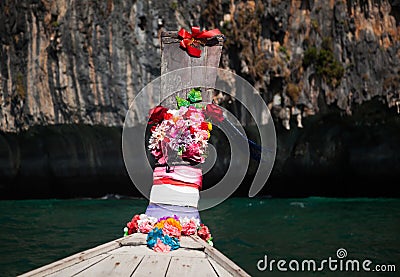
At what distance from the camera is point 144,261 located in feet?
10.8

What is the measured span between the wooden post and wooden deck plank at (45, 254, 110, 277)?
165 centimetres

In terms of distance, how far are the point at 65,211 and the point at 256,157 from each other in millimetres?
12579

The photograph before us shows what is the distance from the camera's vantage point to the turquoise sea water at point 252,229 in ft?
30.5

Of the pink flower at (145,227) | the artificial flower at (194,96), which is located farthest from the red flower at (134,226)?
the artificial flower at (194,96)

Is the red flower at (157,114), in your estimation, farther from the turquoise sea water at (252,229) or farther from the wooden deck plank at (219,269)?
the turquoise sea water at (252,229)

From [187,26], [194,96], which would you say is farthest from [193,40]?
[187,26]

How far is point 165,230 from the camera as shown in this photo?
12.5 feet

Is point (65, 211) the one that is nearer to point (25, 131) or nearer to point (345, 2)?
point (25, 131)

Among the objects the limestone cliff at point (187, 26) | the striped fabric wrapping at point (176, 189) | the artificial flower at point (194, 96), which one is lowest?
the striped fabric wrapping at point (176, 189)

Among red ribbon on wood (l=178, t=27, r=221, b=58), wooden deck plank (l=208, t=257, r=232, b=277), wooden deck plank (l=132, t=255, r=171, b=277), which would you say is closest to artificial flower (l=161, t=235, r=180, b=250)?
wooden deck plank (l=132, t=255, r=171, b=277)

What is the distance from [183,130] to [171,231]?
91cm

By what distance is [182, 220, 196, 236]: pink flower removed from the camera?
407 cm

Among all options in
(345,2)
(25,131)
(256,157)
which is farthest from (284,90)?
(256,157)

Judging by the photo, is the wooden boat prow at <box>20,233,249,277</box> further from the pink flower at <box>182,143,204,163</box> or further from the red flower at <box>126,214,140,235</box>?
the pink flower at <box>182,143,204,163</box>
